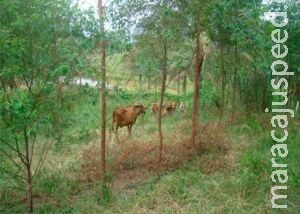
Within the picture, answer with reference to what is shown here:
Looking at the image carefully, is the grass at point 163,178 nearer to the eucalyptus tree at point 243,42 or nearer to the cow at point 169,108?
the eucalyptus tree at point 243,42

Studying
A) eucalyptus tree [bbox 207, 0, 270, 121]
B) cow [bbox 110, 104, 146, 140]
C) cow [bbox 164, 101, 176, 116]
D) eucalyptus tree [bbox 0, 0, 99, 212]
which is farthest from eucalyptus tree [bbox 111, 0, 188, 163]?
cow [bbox 164, 101, 176, 116]

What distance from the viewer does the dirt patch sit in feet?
18.8

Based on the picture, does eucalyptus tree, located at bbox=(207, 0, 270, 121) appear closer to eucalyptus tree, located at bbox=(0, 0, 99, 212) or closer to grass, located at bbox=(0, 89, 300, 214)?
grass, located at bbox=(0, 89, 300, 214)

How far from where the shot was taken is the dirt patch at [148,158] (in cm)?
573

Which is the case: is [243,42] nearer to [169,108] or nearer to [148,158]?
[148,158]

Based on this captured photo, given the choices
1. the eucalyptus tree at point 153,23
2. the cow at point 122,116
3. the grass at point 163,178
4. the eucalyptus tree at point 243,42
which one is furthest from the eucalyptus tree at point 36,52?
the cow at point 122,116

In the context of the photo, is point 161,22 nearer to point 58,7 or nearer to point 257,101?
point 58,7

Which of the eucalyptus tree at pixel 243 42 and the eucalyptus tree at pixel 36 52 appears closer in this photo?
the eucalyptus tree at pixel 36 52

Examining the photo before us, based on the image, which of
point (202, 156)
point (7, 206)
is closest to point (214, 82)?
point (202, 156)

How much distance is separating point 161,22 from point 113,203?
310 centimetres

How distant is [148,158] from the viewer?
6.35 meters

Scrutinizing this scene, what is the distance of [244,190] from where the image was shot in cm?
479

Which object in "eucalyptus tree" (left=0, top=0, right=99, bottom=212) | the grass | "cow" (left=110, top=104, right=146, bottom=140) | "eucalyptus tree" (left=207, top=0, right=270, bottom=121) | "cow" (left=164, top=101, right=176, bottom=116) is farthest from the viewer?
"cow" (left=164, top=101, right=176, bottom=116)

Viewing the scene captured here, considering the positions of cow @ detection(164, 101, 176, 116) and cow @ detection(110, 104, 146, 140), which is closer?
cow @ detection(110, 104, 146, 140)
